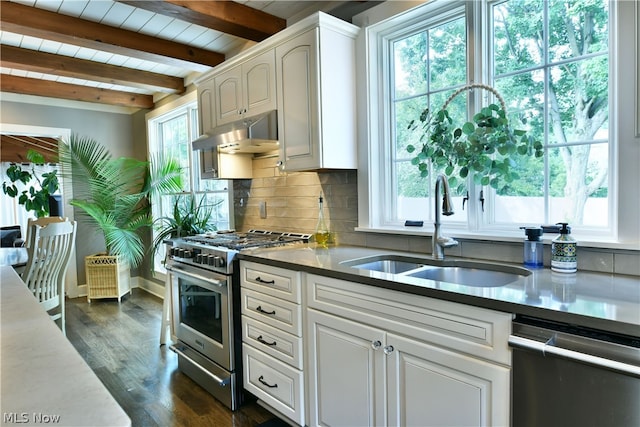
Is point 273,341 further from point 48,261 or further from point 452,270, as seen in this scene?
point 48,261

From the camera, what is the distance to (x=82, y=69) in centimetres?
381

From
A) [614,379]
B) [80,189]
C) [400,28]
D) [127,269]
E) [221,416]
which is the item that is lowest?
[221,416]

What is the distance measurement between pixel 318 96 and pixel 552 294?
157cm

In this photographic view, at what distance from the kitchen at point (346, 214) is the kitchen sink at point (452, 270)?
0.30 ft

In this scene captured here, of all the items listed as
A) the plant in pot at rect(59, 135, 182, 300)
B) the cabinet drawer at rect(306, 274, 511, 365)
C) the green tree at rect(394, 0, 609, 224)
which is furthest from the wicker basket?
the green tree at rect(394, 0, 609, 224)

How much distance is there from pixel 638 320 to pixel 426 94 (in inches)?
62.1

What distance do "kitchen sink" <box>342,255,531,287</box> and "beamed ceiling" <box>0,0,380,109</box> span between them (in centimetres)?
157

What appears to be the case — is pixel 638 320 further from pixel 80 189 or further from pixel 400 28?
pixel 80 189

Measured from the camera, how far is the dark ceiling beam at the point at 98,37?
2615 millimetres

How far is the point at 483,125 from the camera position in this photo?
5.98 feet

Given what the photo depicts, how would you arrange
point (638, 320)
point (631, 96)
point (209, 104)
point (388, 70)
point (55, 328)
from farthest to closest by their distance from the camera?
1. point (209, 104)
2. point (388, 70)
3. point (631, 96)
4. point (638, 320)
5. point (55, 328)

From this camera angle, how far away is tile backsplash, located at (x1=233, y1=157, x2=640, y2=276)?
1.61 metres

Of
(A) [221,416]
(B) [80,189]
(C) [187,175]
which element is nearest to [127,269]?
(B) [80,189]

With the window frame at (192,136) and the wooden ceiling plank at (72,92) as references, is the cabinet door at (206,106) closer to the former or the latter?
the window frame at (192,136)
